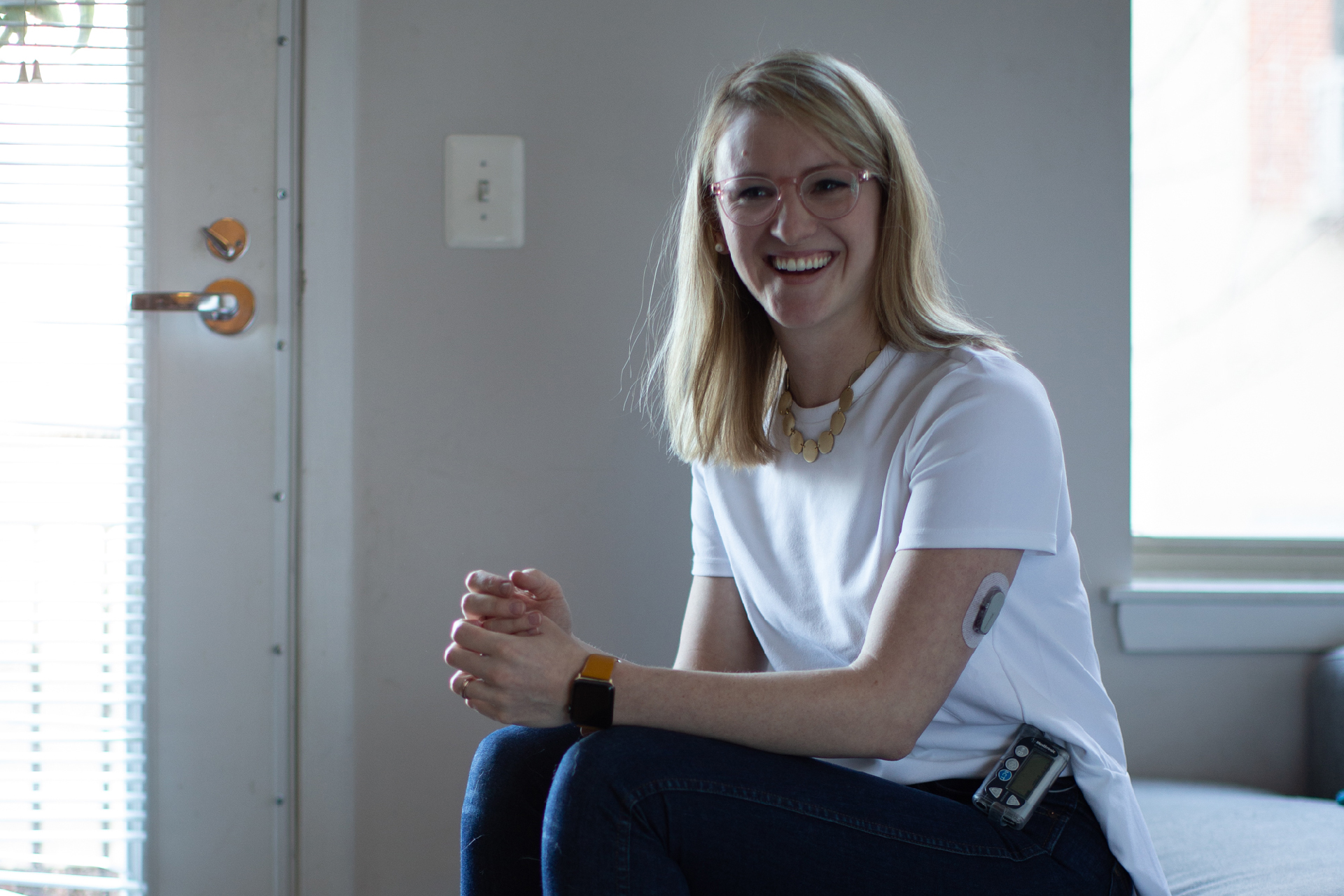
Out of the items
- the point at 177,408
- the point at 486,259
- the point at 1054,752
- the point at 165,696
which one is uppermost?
the point at 486,259

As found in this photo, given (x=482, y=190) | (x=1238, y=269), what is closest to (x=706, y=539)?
(x=482, y=190)

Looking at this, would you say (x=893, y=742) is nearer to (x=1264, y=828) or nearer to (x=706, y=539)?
(x=706, y=539)

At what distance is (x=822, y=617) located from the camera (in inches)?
39.7

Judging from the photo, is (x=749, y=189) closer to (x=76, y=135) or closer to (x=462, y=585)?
(x=462, y=585)

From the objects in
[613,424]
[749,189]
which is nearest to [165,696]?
[613,424]

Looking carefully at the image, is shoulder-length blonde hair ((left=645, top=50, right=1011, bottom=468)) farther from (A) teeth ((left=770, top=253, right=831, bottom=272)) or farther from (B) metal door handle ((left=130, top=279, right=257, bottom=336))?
(B) metal door handle ((left=130, top=279, right=257, bottom=336))

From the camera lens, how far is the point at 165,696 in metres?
1.33

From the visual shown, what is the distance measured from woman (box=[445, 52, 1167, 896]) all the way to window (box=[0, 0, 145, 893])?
685mm

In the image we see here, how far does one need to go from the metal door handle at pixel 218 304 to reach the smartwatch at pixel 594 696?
2.74 feet

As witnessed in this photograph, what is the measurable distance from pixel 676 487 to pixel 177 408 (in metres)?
0.73

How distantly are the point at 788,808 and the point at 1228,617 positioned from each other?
1044 millimetres

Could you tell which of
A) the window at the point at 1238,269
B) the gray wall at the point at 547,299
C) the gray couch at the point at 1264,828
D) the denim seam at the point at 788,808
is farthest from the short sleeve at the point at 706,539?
the window at the point at 1238,269

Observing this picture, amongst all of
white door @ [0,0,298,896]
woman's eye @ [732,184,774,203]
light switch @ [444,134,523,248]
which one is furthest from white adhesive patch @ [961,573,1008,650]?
white door @ [0,0,298,896]

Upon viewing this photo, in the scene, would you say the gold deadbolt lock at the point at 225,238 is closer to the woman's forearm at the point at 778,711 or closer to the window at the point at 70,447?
Answer: the window at the point at 70,447
